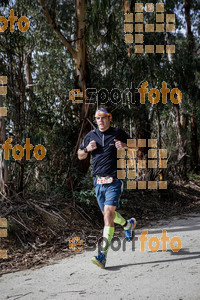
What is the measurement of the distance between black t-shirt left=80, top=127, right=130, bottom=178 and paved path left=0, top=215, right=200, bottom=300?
4.05 ft

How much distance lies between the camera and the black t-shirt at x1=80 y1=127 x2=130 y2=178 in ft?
15.5

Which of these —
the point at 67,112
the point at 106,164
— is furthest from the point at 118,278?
the point at 67,112

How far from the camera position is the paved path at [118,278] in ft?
11.7

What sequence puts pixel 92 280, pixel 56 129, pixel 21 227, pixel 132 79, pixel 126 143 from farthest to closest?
pixel 132 79 < pixel 56 129 < pixel 21 227 < pixel 126 143 < pixel 92 280

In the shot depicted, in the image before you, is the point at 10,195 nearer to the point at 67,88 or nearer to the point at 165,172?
the point at 67,88

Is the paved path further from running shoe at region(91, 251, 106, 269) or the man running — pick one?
the man running

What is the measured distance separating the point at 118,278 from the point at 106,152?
1.64 metres

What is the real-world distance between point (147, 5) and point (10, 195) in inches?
297

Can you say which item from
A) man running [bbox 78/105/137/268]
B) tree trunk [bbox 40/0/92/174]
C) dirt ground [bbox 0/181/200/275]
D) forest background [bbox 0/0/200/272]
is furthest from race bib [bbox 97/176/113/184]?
tree trunk [bbox 40/0/92/174]

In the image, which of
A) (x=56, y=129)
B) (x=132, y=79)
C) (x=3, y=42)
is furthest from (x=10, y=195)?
(x=132, y=79)

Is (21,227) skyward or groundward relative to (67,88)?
groundward

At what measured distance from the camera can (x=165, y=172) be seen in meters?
11.5

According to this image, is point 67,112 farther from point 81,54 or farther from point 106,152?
point 106,152

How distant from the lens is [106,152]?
187 inches
